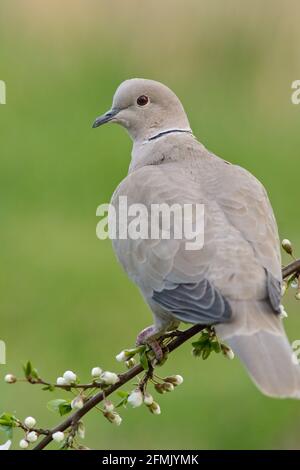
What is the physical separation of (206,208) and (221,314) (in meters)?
0.43

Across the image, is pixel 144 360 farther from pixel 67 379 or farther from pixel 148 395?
pixel 67 379

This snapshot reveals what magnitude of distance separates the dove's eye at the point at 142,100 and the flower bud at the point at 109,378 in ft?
5.16

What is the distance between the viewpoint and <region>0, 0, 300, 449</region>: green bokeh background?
5555mm

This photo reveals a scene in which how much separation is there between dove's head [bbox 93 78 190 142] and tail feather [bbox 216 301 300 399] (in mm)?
1294

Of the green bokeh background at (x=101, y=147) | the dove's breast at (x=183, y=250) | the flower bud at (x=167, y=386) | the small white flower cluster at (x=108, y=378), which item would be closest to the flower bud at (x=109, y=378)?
the small white flower cluster at (x=108, y=378)

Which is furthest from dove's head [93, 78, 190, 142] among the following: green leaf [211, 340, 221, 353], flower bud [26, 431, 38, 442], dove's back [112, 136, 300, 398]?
flower bud [26, 431, 38, 442]

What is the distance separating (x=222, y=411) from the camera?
17.1ft

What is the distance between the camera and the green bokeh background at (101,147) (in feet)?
18.2

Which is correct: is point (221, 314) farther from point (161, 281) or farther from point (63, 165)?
point (63, 165)

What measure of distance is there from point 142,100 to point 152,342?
131 cm

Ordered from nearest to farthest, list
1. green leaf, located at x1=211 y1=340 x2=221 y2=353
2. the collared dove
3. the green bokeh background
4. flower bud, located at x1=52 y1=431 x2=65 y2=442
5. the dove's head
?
flower bud, located at x1=52 y1=431 x2=65 y2=442, the collared dove, green leaf, located at x1=211 y1=340 x2=221 y2=353, the dove's head, the green bokeh background

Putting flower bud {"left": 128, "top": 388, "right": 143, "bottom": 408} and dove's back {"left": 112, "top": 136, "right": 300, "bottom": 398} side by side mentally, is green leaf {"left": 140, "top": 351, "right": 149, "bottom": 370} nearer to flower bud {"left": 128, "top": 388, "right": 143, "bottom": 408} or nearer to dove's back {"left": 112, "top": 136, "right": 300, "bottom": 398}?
flower bud {"left": 128, "top": 388, "right": 143, "bottom": 408}
